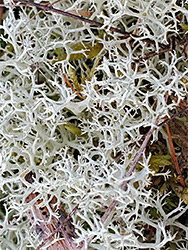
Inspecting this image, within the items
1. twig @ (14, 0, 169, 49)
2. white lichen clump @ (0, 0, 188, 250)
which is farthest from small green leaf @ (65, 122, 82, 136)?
twig @ (14, 0, 169, 49)

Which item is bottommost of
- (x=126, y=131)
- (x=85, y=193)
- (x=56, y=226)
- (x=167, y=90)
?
(x=56, y=226)

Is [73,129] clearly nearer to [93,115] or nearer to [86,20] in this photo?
[93,115]

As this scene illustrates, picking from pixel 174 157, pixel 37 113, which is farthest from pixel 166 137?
pixel 37 113

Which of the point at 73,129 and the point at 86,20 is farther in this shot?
the point at 73,129

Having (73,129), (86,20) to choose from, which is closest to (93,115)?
(73,129)

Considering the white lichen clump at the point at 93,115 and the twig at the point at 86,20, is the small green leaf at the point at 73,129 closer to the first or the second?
the white lichen clump at the point at 93,115

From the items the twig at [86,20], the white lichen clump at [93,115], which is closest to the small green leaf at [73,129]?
the white lichen clump at [93,115]

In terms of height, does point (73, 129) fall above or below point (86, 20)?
below

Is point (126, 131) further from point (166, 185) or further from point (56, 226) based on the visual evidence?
point (56, 226)
